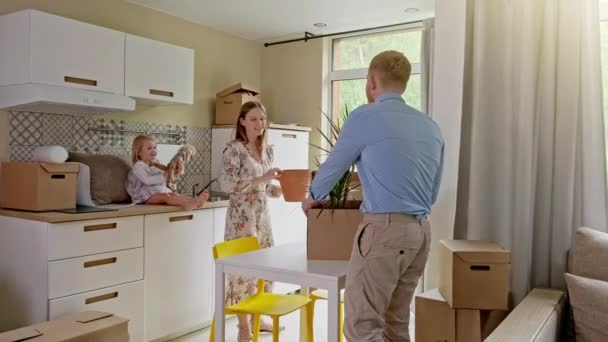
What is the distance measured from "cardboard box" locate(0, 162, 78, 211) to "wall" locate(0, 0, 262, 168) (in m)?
0.23

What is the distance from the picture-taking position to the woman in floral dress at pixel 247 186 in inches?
119

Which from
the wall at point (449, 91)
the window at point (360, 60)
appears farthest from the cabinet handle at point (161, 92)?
the wall at point (449, 91)

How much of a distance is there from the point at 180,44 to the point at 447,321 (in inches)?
115

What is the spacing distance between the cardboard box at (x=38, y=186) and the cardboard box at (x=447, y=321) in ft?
6.46

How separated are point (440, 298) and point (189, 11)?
277cm

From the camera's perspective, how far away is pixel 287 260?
2.10m

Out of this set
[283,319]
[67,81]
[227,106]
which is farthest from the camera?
[227,106]

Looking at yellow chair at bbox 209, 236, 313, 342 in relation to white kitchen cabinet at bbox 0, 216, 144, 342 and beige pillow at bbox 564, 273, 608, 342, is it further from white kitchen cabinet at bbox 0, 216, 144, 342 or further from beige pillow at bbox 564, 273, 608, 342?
beige pillow at bbox 564, 273, 608, 342

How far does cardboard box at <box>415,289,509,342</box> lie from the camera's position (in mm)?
2186

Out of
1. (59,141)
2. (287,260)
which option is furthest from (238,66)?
(287,260)

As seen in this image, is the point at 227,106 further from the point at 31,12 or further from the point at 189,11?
the point at 31,12

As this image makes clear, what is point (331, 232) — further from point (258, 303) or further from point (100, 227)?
point (100, 227)

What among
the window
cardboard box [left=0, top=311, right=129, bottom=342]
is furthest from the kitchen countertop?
the window

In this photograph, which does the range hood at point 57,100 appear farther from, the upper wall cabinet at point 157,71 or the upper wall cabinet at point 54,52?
the upper wall cabinet at point 157,71
